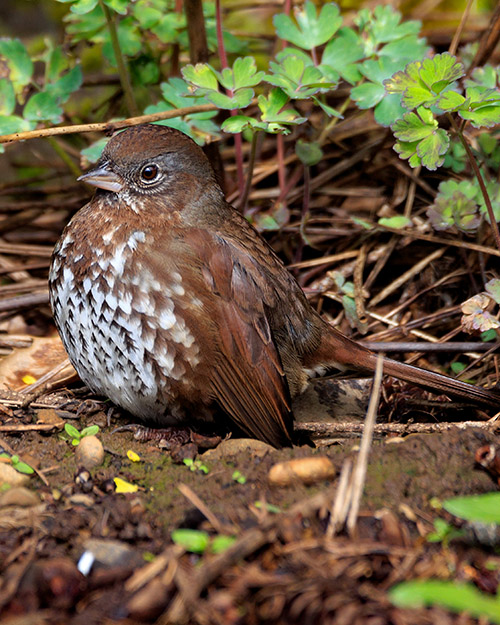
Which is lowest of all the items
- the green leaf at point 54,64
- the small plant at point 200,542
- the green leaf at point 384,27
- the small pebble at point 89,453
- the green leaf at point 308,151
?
the small pebble at point 89,453

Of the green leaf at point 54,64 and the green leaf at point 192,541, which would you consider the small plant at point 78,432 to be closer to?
the green leaf at point 192,541

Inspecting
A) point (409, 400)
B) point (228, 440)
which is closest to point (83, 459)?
point (228, 440)

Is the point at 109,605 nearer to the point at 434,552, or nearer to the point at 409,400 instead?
the point at 434,552

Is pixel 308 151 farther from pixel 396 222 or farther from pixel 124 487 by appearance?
pixel 124 487

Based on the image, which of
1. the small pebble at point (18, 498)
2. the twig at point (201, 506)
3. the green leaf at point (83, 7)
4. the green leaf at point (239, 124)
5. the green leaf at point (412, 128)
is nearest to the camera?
the twig at point (201, 506)

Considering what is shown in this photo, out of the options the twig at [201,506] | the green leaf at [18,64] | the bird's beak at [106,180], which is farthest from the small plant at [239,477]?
the green leaf at [18,64]

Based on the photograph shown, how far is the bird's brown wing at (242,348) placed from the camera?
288cm

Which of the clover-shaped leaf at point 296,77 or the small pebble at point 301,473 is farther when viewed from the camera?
the clover-shaped leaf at point 296,77

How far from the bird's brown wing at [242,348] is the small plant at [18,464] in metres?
0.80

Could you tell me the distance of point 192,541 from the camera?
179 centimetres

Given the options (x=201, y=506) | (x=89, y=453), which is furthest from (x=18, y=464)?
(x=201, y=506)

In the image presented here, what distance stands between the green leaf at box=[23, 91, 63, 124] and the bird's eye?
32.8 inches

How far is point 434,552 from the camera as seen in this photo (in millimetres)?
1856

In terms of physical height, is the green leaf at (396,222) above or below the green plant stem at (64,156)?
below
